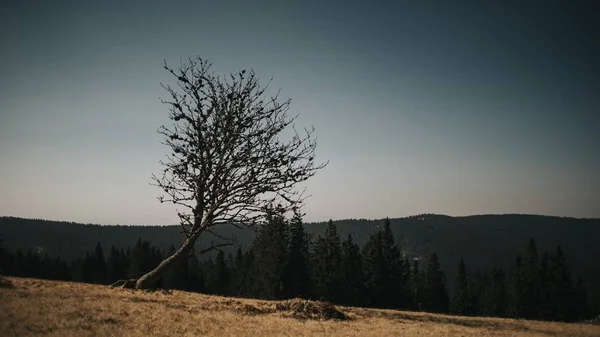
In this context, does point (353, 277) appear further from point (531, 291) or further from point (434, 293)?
point (531, 291)

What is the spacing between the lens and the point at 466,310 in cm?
7712

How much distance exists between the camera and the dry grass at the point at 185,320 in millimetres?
8977

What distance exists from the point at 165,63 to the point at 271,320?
41.3 feet

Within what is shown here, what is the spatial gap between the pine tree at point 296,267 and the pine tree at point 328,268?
6.35m

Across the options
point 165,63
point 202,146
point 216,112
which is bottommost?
point 202,146

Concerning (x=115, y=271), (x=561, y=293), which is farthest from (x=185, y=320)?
(x=115, y=271)

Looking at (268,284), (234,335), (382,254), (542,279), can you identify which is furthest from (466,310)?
(234,335)

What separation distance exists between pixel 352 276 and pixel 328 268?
182 inches

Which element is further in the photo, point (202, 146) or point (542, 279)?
point (542, 279)

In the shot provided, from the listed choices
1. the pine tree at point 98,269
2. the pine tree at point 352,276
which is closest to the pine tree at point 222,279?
the pine tree at point 352,276

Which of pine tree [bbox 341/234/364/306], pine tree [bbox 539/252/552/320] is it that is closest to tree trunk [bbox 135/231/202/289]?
pine tree [bbox 341/234/364/306]

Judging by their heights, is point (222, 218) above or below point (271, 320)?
above

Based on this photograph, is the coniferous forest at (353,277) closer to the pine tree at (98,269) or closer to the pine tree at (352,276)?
the pine tree at (352,276)

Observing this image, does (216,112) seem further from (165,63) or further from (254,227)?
(254,227)
